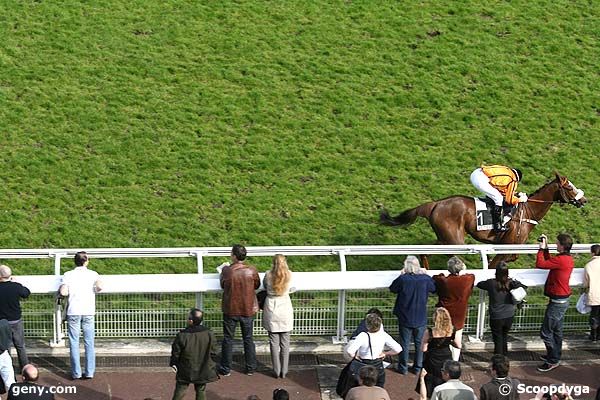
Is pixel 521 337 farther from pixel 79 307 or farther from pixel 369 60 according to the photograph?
pixel 369 60

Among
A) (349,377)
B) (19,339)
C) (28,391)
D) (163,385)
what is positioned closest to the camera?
(28,391)

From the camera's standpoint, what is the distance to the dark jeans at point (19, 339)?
32.7 feet

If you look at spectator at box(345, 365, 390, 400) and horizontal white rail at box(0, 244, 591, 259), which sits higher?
horizontal white rail at box(0, 244, 591, 259)

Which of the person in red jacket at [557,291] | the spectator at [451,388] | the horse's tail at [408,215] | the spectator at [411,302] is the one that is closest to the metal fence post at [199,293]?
the spectator at [411,302]

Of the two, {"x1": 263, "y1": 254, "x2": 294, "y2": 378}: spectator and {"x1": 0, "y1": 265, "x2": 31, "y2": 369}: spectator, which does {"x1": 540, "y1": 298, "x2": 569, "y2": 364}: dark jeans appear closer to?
{"x1": 263, "y1": 254, "x2": 294, "y2": 378}: spectator

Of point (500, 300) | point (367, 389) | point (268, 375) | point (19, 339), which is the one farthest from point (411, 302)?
point (19, 339)

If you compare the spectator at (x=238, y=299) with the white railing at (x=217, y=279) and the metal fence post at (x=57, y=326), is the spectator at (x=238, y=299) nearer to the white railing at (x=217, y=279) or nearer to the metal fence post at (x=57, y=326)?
the white railing at (x=217, y=279)

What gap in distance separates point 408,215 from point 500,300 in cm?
290

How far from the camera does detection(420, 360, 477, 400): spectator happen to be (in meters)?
8.17

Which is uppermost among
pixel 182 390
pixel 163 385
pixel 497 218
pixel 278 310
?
pixel 497 218

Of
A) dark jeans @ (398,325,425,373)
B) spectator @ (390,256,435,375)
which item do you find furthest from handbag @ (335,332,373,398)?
dark jeans @ (398,325,425,373)

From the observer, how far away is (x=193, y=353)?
9.18 m

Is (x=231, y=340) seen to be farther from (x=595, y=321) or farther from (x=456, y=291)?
(x=595, y=321)

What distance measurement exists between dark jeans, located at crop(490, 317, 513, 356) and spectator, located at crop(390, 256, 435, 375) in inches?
27.8
